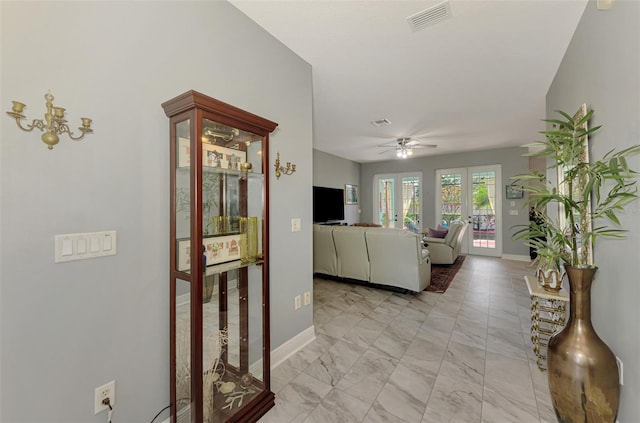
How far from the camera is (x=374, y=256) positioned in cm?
389

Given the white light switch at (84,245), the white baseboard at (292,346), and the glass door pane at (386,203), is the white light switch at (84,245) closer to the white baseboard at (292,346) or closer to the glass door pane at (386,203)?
the white baseboard at (292,346)

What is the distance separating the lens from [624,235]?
1.31 meters

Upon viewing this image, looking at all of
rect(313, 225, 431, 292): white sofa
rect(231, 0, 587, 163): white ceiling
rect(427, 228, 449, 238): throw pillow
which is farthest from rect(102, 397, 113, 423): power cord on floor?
rect(427, 228, 449, 238): throw pillow

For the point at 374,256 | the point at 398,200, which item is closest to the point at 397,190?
the point at 398,200

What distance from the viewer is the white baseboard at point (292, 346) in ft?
7.04

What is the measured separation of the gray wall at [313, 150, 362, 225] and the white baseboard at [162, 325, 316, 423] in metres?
4.19

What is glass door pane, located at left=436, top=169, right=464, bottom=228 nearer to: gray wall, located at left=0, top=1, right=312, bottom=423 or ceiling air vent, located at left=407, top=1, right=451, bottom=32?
ceiling air vent, located at left=407, top=1, right=451, bottom=32

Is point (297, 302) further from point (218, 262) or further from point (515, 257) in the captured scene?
point (515, 257)

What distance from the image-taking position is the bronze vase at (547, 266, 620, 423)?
48.1 inches

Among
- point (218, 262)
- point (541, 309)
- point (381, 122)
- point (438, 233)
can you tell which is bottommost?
point (541, 309)

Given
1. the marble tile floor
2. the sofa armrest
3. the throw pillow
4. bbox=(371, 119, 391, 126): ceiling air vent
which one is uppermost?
bbox=(371, 119, 391, 126): ceiling air vent

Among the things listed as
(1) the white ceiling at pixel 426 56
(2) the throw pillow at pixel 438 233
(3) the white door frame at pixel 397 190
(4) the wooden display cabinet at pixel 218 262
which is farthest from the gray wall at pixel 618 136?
(3) the white door frame at pixel 397 190

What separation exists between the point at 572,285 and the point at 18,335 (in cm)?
242

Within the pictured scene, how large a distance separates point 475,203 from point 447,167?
1113 millimetres
